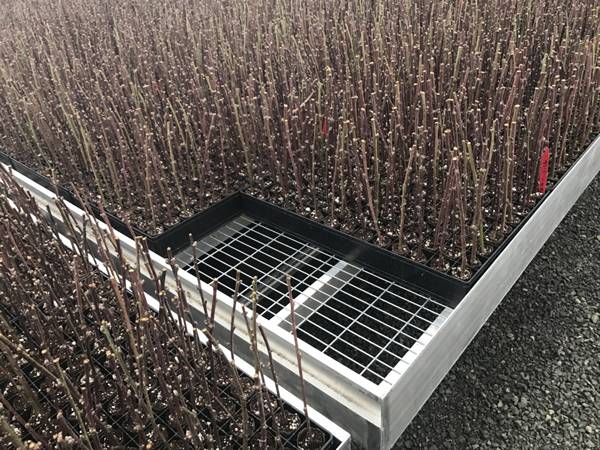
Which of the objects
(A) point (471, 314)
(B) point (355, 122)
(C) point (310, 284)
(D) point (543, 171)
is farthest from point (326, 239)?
(D) point (543, 171)

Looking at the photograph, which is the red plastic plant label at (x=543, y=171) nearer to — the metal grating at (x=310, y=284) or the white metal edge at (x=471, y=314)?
the white metal edge at (x=471, y=314)

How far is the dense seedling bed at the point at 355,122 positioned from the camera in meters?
1.38

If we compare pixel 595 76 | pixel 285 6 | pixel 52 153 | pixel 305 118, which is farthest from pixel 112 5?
pixel 595 76

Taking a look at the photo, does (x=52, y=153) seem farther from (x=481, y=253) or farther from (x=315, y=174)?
(x=481, y=253)

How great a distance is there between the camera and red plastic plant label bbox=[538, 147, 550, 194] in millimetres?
1438

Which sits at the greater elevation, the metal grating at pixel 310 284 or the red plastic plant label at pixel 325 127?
the red plastic plant label at pixel 325 127

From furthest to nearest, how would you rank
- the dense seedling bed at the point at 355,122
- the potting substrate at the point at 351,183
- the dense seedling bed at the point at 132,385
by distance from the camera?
the dense seedling bed at the point at 355,122
the potting substrate at the point at 351,183
the dense seedling bed at the point at 132,385

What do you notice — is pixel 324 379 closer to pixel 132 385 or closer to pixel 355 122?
pixel 132 385

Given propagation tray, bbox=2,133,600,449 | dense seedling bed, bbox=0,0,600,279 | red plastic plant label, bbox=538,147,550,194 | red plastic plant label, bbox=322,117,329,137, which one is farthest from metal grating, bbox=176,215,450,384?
red plastic plant label, bbox=538,147,550,194

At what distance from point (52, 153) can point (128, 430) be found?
1.40 meters

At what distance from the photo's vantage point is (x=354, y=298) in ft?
4.78

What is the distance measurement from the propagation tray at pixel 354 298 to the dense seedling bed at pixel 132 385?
0.39 ft

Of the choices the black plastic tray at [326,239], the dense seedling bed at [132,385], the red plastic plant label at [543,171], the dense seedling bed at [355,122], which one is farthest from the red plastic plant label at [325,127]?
the dense seedling bed at [132,385]

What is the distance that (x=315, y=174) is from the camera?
170 cm
